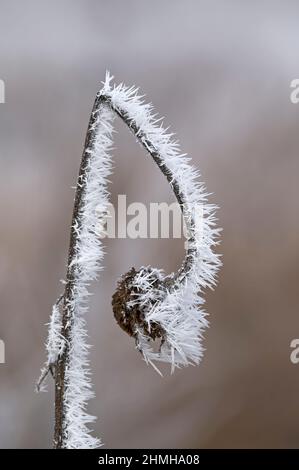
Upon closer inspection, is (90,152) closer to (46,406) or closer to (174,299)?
(174,299)

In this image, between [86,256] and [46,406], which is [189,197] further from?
[46,406]

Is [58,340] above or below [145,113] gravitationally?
below
